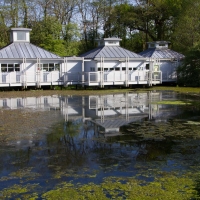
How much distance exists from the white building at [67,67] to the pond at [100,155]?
43.2 feet

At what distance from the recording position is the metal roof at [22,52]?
2877cm

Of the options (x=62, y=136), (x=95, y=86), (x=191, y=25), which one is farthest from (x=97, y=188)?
(x=191, y=25)

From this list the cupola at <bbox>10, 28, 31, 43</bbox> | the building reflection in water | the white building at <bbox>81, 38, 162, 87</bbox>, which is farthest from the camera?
the cupola at <bbox>10, 28, 31, 43</bbox>

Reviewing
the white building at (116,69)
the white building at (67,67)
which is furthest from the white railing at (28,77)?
the white building at (116,69)

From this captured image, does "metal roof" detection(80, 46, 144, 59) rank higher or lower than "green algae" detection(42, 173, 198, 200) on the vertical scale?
higher

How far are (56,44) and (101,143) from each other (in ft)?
98.0

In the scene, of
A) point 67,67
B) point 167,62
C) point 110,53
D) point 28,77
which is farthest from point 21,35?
point 167,62

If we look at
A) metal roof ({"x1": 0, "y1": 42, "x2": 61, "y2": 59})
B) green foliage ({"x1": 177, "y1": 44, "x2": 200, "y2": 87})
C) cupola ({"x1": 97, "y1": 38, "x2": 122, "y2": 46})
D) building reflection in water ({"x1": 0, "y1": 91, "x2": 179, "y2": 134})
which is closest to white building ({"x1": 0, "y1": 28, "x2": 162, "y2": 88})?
metal roof ({"x1": 0, "y1": 42, "x2": 61, "y2": 59})

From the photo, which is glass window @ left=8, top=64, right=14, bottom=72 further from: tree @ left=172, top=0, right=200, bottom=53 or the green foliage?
tree @ left=172, top=0, right=200, bottom=53

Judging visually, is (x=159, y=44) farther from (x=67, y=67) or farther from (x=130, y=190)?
(x=130, y=190)

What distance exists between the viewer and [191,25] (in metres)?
35.6

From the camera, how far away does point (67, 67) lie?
31.2 m

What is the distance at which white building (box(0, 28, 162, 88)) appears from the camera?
94.1ft

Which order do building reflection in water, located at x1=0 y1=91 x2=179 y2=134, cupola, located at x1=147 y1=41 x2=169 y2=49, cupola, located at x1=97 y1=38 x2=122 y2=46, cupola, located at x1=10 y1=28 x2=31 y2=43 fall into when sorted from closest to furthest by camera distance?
1. building reflection in water, located at x1=0 y1=91 x2=179 y2=134
2. cupola, located at x1=10 y1=28 x2=31 y2=43
3. cupola, located at x1=97 y1=38 x2=122 y2=46
4. cupola, located at x1=147 y1=41 x2=169 y2=49
